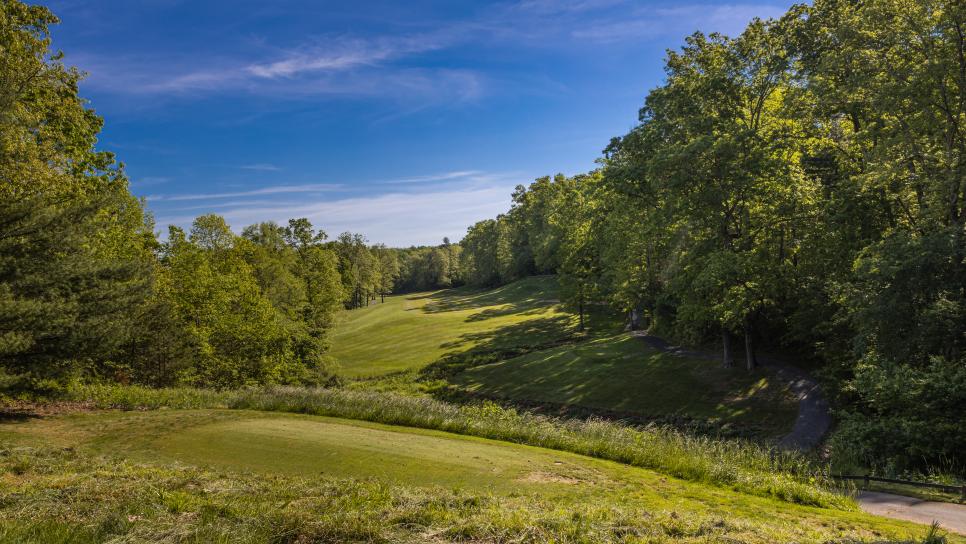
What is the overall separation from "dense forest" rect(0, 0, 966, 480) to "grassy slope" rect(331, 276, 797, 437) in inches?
105

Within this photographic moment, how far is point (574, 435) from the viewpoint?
56.3ft

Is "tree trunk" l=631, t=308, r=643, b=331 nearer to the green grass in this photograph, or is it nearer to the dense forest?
the green grass

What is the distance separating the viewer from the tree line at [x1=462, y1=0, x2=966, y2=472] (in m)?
17.1

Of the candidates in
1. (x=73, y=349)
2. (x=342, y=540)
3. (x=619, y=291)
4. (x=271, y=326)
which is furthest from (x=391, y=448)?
(x=619, y=291)

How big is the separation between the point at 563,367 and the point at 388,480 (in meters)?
30.0

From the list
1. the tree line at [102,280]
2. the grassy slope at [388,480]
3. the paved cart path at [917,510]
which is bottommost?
the paved cart path at [917,510]

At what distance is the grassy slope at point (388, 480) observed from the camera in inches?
309

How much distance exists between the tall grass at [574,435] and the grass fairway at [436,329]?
24725 millimetres

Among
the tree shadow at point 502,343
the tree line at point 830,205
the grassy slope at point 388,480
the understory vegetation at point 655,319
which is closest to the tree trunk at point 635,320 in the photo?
the tree shadow at point 502,343

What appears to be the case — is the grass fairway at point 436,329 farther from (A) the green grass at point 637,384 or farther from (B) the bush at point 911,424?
(B) the bush at point 911,424

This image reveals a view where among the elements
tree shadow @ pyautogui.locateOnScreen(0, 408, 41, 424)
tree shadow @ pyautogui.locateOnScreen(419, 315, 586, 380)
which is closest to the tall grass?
tree shadow @ pyautogui.locateOnScreen(0, 408, 41, 424)

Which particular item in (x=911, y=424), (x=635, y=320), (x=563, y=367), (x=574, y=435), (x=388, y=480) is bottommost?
(x=563, y=367)

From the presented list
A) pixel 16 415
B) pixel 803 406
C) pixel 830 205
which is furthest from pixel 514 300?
pixel 16 415

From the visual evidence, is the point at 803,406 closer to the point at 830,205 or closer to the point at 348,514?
the point at 830,205
